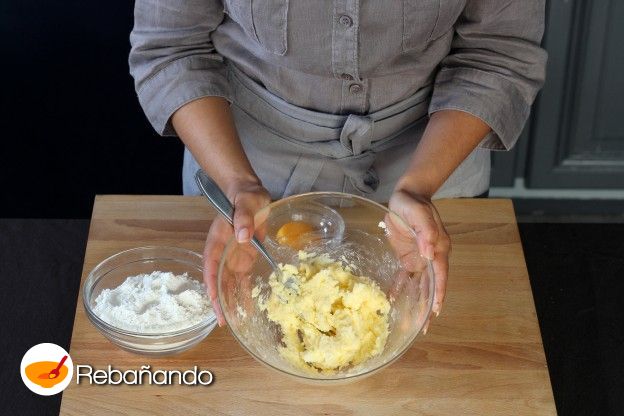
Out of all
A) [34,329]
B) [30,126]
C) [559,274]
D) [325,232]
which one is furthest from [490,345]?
[30,126]

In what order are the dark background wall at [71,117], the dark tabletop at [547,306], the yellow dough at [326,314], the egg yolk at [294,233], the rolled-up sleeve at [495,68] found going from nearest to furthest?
the yellow dough at [326,314], the egg yolk at [294,233], the rolled-up sleeve at [495,68], the dark tabletop at [547,306], the dark background wall at [71,117]

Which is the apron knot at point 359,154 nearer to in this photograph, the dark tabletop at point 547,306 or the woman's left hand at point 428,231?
the woman's left hand at point 428,231

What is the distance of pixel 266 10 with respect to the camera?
1.11m

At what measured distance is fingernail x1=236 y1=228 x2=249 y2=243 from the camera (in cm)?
98

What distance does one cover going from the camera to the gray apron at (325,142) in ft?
4.13

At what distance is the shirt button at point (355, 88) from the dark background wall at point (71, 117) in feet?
2.52

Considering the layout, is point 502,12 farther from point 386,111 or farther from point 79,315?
point 79,315

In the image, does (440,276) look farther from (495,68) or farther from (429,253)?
(495,68)

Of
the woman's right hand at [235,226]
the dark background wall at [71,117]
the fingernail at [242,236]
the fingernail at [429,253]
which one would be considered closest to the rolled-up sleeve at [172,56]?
the woman's right hand at [235,226]

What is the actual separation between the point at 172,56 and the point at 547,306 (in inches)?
35.3

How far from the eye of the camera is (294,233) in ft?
3.53

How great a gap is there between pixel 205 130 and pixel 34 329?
0.56 meters

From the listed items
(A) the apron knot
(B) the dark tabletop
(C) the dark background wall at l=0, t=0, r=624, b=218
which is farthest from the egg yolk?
(C) the dark background wall at l=0, t=0, r=624, b=218

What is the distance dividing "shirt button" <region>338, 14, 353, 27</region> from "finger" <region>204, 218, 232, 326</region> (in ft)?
1.01
